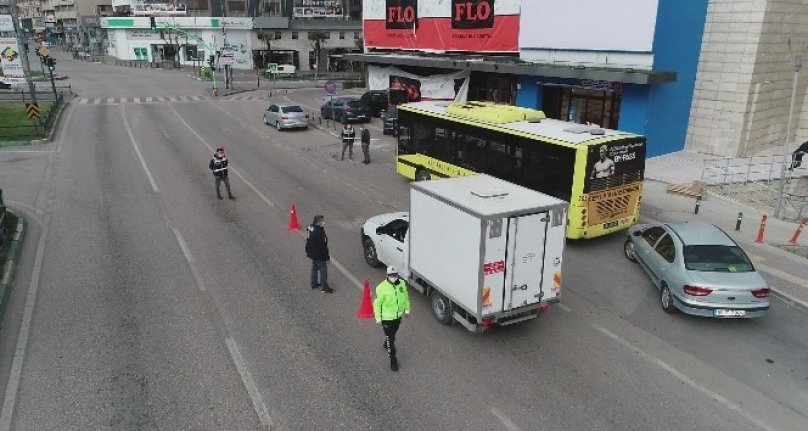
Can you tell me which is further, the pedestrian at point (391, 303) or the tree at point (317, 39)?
the tree at point (317, 39)

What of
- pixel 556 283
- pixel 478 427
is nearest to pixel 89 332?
pixel 478 427

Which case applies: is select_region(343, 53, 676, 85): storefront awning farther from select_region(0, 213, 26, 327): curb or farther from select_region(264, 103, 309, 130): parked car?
select_region(0, 213, 26, 327): curb

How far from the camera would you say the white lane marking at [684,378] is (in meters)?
8.63

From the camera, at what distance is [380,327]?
11.1m

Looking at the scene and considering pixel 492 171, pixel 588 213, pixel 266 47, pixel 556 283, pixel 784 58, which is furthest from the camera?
pixel 266 47

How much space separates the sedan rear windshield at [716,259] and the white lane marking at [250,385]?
8638mm

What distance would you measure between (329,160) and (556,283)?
17.4 m

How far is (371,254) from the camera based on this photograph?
13.9 metres

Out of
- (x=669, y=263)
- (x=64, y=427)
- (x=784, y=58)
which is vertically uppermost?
(x=784, y=58)

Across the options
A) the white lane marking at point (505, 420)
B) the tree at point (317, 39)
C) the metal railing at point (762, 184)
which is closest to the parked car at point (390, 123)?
the metal railing at point (762, 184)

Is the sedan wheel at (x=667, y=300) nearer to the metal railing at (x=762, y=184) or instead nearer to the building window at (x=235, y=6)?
the metal railing at (x=762, y=184)

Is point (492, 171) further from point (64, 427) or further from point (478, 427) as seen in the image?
point (64, 427)

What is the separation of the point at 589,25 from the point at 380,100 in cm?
1703

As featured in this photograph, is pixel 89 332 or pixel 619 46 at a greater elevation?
pixel 619 46
